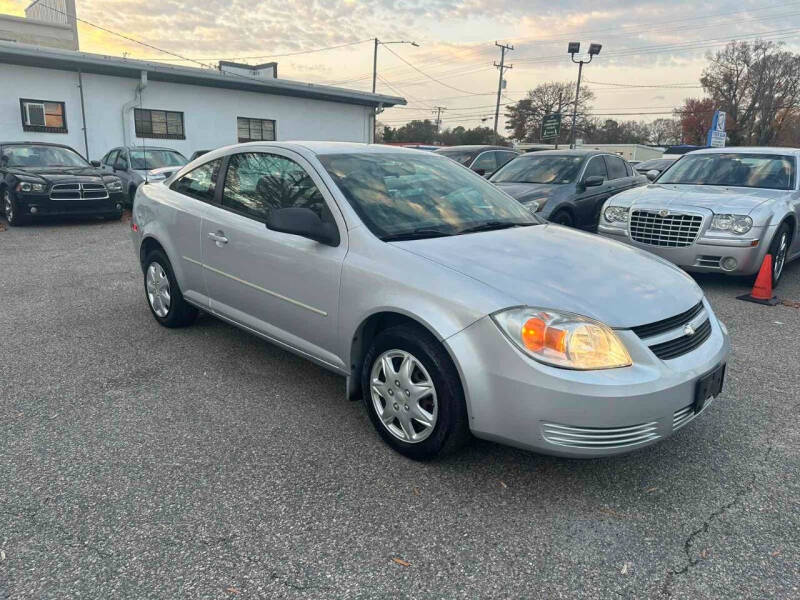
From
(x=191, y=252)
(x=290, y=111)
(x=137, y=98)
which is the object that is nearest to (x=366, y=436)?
(x=191, y=252)

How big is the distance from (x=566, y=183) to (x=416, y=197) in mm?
5453

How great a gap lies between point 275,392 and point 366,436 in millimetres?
836

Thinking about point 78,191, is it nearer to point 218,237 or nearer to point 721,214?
point 218,237

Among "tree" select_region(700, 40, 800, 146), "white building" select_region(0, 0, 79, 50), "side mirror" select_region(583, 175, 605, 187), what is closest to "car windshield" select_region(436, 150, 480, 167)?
"side mirror" select_region(583, 175, 605, 187)

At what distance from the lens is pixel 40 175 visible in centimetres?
1056

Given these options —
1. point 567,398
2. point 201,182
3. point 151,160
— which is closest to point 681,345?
point 567,398

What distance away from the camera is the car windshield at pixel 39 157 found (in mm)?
11117

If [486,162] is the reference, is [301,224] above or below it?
below

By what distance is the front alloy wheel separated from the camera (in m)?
2.79

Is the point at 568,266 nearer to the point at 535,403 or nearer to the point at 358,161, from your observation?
the point at 535,403

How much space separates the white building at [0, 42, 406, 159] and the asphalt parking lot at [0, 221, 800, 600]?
15151mm

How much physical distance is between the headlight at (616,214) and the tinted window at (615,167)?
245 centimetres

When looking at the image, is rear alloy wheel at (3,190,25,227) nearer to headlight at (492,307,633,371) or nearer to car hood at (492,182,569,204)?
car hood at (492,182,569,204)

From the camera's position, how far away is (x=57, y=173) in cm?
1086
